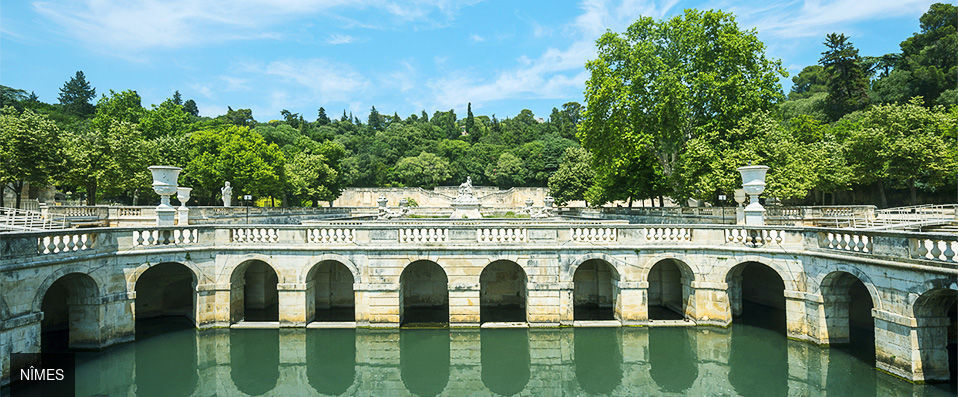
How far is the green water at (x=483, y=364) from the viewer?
465 inches

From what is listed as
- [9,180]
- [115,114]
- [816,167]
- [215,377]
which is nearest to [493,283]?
[215,377]

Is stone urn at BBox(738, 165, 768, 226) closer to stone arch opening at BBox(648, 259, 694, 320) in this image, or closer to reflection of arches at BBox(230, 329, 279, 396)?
stone arch opening at BBox(648, 259, 694, 320)

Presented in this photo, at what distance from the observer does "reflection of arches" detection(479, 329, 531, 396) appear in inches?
484

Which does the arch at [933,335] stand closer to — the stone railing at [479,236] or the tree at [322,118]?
the stone railing at [479,236]

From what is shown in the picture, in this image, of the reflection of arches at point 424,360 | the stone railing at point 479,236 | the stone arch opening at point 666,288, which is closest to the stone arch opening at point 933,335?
the stone railing at point 479,236

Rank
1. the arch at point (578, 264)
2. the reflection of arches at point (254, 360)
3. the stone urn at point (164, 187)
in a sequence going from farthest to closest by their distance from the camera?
the stone urn at point (164, 187) → the arch at point (578, 264) → the reflection of arches at point (254, 360)

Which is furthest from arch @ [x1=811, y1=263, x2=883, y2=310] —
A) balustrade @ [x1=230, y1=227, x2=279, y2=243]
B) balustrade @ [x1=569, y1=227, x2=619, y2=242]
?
balustrade @ [x1=230, y1=227, x2=279, y2=243]

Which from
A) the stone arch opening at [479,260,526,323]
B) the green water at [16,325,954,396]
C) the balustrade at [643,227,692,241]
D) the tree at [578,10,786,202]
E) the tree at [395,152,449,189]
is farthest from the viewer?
the tree at [395,152,449,189]

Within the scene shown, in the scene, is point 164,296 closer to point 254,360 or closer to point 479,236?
point 254,360

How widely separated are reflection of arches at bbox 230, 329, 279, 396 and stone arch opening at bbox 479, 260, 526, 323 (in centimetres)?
749

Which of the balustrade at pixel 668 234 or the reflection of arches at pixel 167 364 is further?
the balustrade at pixel 668 234

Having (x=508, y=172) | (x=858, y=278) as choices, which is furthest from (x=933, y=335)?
(x=508, y=172)

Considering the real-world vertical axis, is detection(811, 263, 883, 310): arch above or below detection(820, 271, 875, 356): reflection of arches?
above

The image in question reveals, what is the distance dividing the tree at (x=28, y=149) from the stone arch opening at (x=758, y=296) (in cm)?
3502
